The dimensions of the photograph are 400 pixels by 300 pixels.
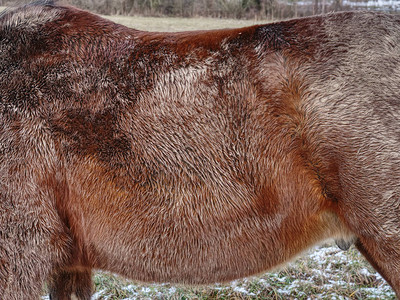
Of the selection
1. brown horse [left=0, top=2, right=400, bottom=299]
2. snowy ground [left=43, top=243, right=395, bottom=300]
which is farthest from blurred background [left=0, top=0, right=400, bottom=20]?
brown horse [left=0, top=2, right=400, bottom=299]

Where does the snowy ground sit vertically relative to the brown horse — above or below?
below

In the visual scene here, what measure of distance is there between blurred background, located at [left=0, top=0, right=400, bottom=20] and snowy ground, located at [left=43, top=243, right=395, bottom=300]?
158 inches

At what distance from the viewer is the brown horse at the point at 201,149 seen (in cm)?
188

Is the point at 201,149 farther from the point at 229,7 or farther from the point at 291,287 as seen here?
the point at 229,7

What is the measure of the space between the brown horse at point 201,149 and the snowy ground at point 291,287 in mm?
1342

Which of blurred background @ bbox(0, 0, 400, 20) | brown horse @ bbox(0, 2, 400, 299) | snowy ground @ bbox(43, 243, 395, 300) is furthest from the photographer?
blurred background @ bbox(0, 0, 400, 20)

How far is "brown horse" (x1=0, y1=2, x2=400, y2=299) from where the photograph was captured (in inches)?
74.0

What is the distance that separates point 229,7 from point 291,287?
5.28 meters

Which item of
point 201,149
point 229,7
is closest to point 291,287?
point 201,149

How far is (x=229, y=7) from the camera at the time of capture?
721cm

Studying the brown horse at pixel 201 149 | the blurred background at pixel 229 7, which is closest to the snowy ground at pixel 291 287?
the brown horse at pixel 201 149

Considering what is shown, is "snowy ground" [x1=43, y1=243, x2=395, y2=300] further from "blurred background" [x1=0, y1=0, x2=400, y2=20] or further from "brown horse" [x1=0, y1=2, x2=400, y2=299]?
"blurred background" [x1=0, y1=0, x2=400, y2=20]

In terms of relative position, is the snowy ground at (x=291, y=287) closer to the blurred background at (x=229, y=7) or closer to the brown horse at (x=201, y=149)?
the brown horse at (x=201, y=149)

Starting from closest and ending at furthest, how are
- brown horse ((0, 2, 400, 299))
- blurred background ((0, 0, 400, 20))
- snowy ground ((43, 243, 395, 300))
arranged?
1. brown horse ((0, 2, 400, 299))
2. snowy ground ((43, 243, 395, 300))
3. blurred background ((0, 0, 400, 20))
